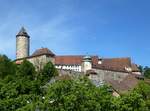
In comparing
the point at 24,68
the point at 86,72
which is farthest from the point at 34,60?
the point at 24,68

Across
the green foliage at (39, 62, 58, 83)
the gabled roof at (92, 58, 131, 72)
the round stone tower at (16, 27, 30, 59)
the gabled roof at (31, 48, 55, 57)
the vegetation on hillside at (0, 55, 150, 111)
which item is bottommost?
the vegetation on hillside at (0, 55, 150, 111)

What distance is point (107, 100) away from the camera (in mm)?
39562

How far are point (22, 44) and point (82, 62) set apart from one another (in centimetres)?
1931

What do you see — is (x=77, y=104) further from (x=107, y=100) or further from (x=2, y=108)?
(x=2, y=108)

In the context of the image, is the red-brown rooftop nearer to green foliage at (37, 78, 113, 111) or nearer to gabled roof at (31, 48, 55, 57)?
gabled roof at (31, 48, 55, 57)

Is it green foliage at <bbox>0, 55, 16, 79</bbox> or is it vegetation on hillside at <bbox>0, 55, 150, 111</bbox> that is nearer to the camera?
vegetation on hillside at <bbox>0, 55, 150, 111</bbox>

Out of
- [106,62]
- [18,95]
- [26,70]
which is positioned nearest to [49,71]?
[26,70]

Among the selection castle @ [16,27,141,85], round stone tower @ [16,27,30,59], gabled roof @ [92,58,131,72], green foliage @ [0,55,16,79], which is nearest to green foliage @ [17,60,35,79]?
green foliage @ [0,55,16,79]

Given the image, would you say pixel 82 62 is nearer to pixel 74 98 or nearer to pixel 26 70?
pixel 26 70

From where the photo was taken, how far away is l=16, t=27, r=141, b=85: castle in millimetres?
139675

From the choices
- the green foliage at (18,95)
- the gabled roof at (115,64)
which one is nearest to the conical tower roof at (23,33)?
the gabled roof at (115,64)

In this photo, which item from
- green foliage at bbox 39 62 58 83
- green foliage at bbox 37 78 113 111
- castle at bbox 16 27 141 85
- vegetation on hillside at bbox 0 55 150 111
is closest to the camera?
green foliage at bbox 37 78 113 111

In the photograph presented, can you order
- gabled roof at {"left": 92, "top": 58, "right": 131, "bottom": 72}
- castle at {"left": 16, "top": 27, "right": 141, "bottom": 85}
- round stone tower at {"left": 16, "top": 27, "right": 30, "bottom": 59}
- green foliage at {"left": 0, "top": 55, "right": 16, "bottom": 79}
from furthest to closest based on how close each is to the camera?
round stone tower at {"left": 16, "top": 27, "right": 30, "bottom": 59} → gabled roof at {"left": 92, "top": 58, "right": 131, "bottom": 72} → castle at {"left": 16, "top": 27, "right": 141, "bottom": 85} → green foliage at {"left": 0, "top": 55, "right": 16, "bottom": 79}

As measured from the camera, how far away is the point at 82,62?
14488cm
